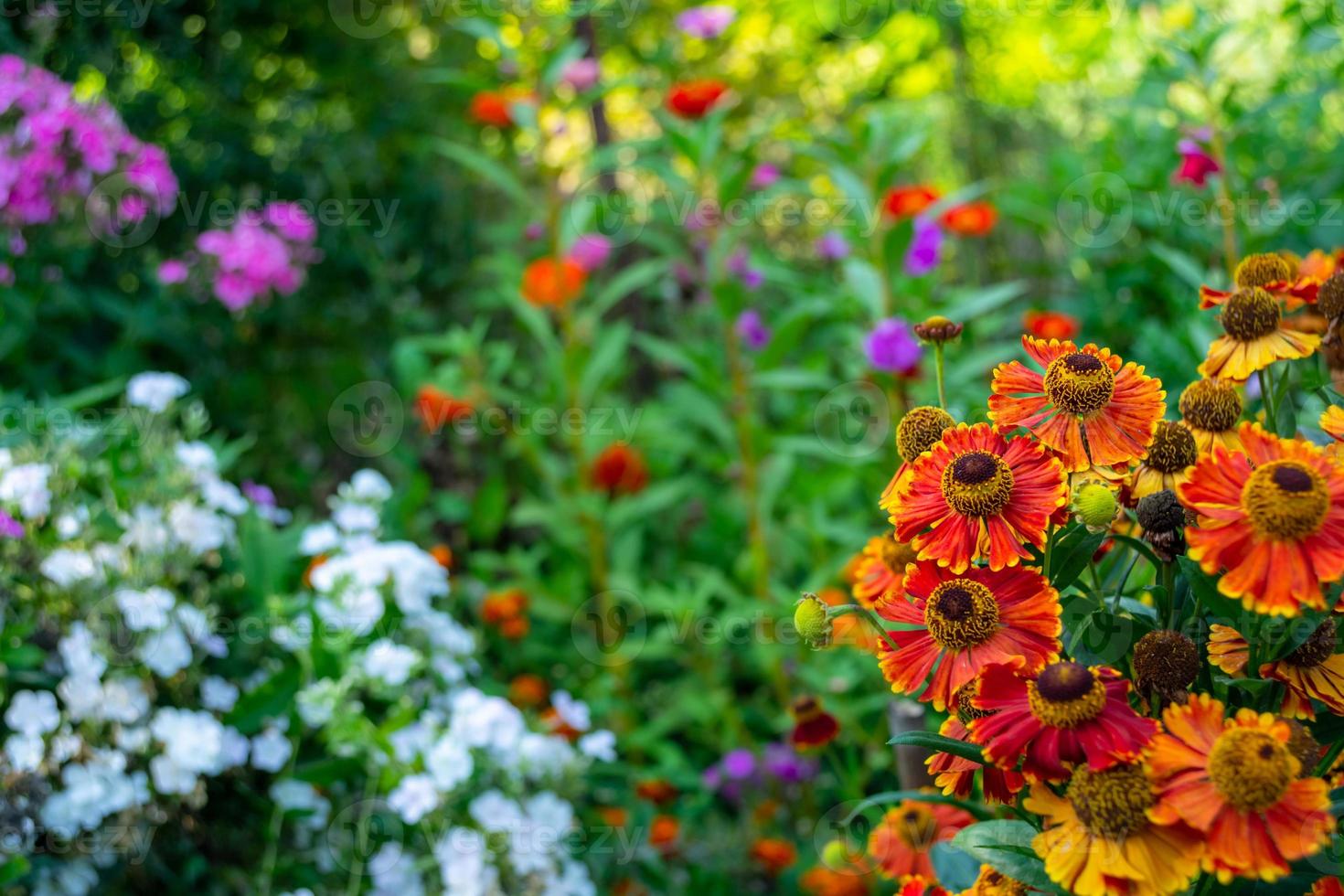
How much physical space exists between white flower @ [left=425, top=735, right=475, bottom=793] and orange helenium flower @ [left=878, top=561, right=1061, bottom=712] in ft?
2.83

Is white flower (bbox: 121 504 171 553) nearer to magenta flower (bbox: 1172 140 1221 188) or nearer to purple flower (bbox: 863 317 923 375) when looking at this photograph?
purple flower (bbox: 863 317 923 375)

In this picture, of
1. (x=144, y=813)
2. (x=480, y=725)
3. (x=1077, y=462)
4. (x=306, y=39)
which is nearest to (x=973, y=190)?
(x=480, y=725)

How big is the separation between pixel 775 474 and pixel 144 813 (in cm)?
137

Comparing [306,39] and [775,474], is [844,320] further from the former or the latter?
[306,39]

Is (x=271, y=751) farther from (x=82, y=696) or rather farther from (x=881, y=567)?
(x=881, y=567)

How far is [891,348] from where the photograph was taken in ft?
6.31

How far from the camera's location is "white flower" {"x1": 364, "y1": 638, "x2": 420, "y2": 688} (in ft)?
5.05

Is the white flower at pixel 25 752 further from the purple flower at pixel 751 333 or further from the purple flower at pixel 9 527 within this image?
the purple flower at pixel 751 333

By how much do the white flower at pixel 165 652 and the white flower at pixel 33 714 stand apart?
0.12 m

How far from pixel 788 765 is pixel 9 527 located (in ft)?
4.51

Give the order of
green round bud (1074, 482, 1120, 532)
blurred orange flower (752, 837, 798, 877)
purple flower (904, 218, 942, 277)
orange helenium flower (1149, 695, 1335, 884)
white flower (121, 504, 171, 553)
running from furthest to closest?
1. purple flower (904, 218, 942, 277)
2. blurred orange flower (752, 837, 798, 877)
3. white flower (121, 504, 171, 553)
4. green round bud (1074, 482, 1120, 532)
5. orange helenium flower (1149, 695, 1335, 884)

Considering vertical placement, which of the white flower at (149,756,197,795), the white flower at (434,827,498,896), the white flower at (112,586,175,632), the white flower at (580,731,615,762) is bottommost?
the white flower at (580,731,615,762)

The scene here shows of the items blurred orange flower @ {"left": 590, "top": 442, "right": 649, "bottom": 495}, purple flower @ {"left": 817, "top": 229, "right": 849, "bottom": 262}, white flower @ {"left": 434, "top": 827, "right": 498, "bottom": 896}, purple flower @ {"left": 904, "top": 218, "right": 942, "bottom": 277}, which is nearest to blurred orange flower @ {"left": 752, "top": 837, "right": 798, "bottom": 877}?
white flower @ {"left": 434, "top": 827, "right": 498, "bottom": 896}

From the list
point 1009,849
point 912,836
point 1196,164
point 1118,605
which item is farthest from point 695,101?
point 1009,849
